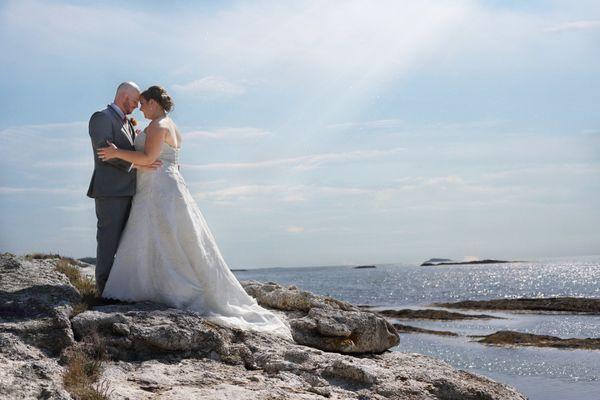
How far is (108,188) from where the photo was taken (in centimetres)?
1003

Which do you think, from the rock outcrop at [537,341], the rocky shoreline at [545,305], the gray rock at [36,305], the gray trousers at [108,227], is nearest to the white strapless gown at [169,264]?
the gray trousers at [108,227]

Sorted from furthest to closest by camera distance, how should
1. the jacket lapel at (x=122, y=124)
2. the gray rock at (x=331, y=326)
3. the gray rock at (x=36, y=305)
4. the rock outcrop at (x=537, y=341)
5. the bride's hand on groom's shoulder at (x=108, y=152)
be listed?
the rock outcrop at (x=537, y=341)
the jacket lapel at (x=122, y=124)
the gray rock at (x=331, y=326)
the bride's hand on groom's shoulder at (x=108, y=152)
the gray rock at (x=36, y=305)

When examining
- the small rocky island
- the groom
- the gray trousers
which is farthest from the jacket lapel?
the small rocky island

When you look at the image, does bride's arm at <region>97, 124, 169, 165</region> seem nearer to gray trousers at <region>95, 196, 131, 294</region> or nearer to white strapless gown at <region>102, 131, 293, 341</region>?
white strapless gown at <region>102, 131, 293, 341</region>

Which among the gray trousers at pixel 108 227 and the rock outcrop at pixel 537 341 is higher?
the gray trousers at pixel 108 227

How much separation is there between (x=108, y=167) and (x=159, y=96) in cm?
124

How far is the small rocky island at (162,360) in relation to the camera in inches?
284

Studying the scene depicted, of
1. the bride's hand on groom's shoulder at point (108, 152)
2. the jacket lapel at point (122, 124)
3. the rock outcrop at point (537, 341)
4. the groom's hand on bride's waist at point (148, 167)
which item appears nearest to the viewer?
the bride's hand on groom's shoulder at point (108, 152)

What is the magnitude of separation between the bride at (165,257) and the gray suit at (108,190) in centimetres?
16

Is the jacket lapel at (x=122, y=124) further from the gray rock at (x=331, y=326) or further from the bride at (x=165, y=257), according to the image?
the gray rock at (x=331, y=326)

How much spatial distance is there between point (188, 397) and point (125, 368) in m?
1.04

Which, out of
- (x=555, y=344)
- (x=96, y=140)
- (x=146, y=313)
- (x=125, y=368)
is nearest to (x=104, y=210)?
(x=96, y=140)

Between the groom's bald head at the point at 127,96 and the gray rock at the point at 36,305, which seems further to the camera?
the groom's bald head at the point at 127,96

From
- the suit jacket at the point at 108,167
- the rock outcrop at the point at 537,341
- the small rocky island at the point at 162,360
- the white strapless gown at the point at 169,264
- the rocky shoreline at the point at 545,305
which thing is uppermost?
the suit jacket at the point at 108,167
